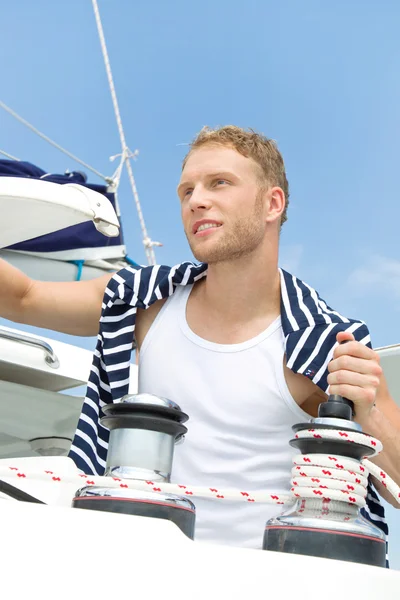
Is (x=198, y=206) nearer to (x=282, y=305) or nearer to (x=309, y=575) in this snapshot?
(x=282, y=305)

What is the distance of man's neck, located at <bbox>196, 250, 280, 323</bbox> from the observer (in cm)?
176

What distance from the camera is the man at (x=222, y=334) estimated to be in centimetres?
157

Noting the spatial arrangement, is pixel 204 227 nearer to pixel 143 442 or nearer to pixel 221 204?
pixel 221 204

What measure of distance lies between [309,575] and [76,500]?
262 mm

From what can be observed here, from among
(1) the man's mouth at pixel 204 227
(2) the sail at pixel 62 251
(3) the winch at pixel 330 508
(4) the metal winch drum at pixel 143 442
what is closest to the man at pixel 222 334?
(1) the man's mouth at pixel 204 227

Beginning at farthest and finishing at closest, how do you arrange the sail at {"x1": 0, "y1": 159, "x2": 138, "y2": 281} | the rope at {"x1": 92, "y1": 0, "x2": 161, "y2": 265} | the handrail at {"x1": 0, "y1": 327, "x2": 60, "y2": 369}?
the rope at {"x1": 92, "y1": 0, "x2": 161, "y2": 265} → the sail at {"x1": 0, "y1": 159, "x2": 138, "y2": 281} → the handrail at {"x1": 0, "y1": 327, "x2": 60, "y2": 369}

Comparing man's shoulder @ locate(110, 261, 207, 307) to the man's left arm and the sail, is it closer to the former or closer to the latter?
the man's left arm

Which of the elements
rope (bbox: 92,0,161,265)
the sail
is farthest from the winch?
rope (bbox: 92,0,161,265)

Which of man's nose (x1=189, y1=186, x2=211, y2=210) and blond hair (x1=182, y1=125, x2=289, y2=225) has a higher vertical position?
blond hair (x1=182, y1=125, x2=289, y2=225)

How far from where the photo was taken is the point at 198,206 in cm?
167

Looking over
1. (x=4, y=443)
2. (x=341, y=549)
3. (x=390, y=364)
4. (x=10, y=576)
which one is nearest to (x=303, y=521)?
(x=341, y=549)

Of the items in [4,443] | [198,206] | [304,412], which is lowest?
[304,412]

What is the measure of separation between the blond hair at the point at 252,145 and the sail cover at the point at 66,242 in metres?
1.21

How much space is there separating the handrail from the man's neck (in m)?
0.89
